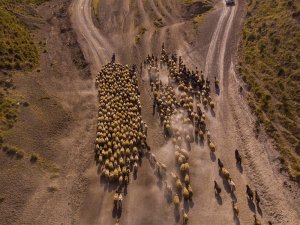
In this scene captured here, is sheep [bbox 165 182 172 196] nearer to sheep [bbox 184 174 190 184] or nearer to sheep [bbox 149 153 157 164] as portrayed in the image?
sheep [bbox 184 174 190 184]

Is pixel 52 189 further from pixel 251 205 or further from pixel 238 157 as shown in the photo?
pixel 238 157

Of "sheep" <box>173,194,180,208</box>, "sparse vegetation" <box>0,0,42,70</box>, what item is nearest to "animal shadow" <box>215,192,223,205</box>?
"sheep" <box>173,194,180,208</box>

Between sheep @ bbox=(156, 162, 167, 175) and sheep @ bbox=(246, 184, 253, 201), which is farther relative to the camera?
sheep @ bbox=(156, 162, 167, 175)

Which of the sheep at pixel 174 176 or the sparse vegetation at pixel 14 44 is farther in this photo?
the sparse vegetation at pixel 14 44

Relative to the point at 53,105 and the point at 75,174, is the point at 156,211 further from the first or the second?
the point at 53,105

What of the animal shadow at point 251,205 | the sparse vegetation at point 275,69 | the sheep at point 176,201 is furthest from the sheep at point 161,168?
the sparse vegetation at point 275,69

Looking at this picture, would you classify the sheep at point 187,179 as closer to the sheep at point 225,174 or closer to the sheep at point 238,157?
the sheep at point 225,174
